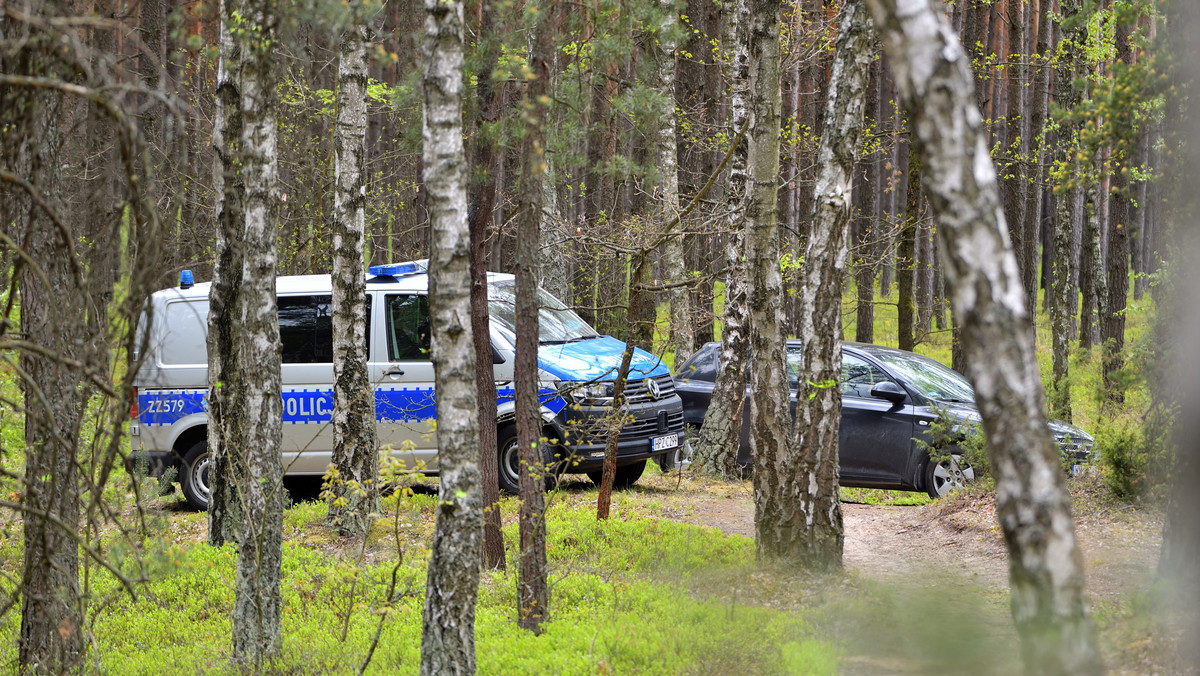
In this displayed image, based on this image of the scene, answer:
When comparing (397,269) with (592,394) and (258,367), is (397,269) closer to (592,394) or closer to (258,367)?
(592,394)

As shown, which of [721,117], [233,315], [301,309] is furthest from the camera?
[721,117]

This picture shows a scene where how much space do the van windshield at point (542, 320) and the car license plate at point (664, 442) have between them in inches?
56.7

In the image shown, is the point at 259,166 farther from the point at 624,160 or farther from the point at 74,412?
the point at 624,160

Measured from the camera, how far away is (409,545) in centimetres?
786

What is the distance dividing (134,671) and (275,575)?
1048 millimetres

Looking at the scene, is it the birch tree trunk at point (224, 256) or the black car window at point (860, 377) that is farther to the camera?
the black car window at point (860, 377)

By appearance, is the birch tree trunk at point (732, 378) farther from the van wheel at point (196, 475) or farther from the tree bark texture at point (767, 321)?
the van wheel at point (196, 475)

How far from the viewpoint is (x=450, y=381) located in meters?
4.58

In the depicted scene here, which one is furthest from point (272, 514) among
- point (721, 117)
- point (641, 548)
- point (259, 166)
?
point (721, 117)

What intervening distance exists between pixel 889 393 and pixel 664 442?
2.40 m

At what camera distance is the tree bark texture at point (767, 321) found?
7.00m

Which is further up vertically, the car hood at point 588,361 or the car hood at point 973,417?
the car hood at point 588,361

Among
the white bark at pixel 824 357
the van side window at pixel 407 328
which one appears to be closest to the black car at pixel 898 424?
the white bark at pixel 824 357

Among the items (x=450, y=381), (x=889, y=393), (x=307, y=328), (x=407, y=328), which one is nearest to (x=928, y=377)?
(x=889, y=393)
